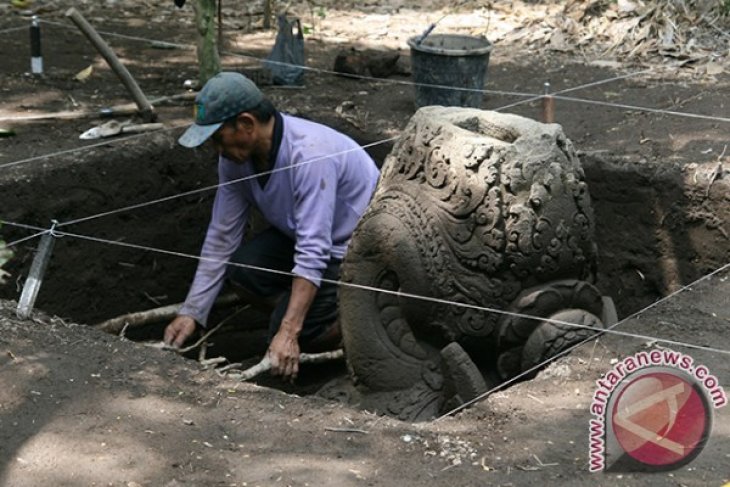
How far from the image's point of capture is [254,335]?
6578mm

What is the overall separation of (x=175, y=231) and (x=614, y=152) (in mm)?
2453

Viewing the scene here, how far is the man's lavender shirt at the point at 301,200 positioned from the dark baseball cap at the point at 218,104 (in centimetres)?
32

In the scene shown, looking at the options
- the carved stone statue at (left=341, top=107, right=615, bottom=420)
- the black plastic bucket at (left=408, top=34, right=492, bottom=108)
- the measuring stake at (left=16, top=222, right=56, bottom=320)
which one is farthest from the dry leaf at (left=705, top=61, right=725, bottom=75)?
the measuring stake at (left=16, top=222, right=56, bottom=320)

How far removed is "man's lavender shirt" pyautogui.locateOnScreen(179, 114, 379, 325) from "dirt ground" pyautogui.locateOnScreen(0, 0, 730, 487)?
71cm

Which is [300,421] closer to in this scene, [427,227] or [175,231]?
[427,227]

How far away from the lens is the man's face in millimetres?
4820

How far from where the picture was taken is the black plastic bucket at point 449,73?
711 centimetres

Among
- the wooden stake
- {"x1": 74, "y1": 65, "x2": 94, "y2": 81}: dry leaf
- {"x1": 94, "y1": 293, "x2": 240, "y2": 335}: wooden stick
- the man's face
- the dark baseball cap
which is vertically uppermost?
the dark baseball cap

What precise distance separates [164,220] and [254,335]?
820 mm

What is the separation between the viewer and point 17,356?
13.2 feet

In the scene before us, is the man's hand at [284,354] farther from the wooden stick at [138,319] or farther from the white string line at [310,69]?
the white string line at [310,69]

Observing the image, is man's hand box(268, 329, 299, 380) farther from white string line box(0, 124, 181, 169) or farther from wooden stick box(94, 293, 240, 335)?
white string line box(0, 124, 181, 169)

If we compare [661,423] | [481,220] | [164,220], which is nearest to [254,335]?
[164,220]

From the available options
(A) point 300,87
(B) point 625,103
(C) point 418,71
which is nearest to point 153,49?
(A) point 300,87
